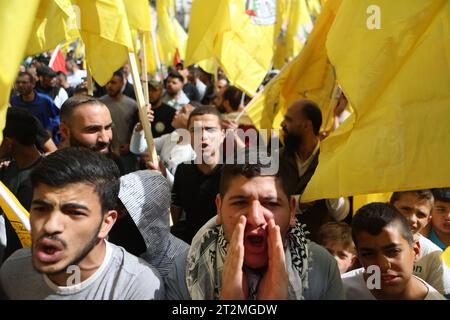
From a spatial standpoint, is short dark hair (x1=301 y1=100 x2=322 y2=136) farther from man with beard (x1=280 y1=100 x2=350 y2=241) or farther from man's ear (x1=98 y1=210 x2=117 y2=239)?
man's ear (x1=98 y1=210 x2=117 y2=239)

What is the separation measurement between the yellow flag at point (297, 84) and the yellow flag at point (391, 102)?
7.42 feet

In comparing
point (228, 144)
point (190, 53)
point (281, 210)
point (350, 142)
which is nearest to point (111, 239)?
point (281, 210)

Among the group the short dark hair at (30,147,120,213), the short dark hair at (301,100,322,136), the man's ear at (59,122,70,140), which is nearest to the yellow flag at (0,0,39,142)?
the short dark hair at (30,147,120,213)

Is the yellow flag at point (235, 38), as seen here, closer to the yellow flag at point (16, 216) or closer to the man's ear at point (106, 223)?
the yellow flag at point (16, 216)

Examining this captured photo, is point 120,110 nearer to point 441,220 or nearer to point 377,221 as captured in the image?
point 441,220

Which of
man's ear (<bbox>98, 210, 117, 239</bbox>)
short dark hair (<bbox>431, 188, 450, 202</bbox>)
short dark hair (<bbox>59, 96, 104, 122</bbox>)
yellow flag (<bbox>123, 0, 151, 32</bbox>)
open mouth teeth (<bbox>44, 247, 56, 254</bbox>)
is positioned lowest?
short dark hair (<bbox>431, 188, 450, 202</bbox>)

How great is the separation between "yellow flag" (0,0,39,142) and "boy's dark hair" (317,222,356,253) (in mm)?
1878

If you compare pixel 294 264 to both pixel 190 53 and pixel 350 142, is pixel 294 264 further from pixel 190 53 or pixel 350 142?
pixel 190 53

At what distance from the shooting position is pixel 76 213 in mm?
1945

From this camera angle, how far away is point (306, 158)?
405 cm

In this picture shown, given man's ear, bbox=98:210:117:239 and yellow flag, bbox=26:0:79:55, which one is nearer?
man's ear, bbox=98:210:117:239

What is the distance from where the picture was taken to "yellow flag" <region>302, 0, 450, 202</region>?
7.75 ft

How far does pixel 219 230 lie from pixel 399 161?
0.83m

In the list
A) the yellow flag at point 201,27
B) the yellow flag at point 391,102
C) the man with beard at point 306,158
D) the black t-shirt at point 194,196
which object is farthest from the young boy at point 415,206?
the yellow flag at point 201,27
